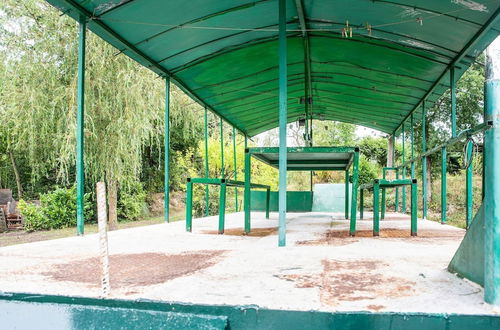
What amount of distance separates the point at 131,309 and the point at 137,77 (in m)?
9.96

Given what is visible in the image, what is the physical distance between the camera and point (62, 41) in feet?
34.8

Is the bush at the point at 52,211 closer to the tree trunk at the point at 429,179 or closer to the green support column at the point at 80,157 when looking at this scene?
the green support column at the point at 80,157

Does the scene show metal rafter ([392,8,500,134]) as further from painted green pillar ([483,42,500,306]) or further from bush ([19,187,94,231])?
bush ([19,187,94,231])

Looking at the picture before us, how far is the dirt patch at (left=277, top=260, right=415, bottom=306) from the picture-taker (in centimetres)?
161

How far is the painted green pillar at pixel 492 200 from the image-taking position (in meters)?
1.46

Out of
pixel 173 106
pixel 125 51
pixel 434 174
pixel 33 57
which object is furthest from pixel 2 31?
pixel 434 174

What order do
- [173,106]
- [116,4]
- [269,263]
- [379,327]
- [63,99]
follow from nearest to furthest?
[379,327], [269,263], [116,4], [63,99], [173,106]

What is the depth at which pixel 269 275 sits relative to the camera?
2.04 m

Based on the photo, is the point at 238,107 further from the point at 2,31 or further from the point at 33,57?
the point at 2,31

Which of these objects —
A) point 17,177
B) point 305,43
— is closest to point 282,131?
point 305,43

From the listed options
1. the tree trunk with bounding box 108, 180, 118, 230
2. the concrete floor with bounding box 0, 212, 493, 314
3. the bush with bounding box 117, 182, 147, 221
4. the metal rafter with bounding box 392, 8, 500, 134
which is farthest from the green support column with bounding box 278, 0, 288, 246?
the bush with bounding box 117, 182, 147, 221

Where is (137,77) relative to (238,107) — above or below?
above

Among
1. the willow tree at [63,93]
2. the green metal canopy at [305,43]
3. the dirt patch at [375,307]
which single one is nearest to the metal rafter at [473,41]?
the green metal canopy at [305,43]

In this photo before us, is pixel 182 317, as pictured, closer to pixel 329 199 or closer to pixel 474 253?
pixel 474 253
